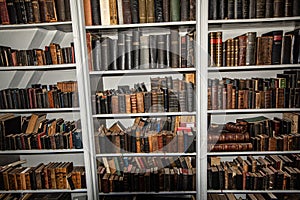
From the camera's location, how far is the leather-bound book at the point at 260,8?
1.66m

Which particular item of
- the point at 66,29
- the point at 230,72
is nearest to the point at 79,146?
the point at 66,29

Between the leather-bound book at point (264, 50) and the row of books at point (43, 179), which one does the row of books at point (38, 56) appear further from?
the leather-bound book at point (264, 50)

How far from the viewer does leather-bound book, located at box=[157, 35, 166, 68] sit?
174cm

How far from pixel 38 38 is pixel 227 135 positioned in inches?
76.4

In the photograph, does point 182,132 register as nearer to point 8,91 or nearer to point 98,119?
point 98,119

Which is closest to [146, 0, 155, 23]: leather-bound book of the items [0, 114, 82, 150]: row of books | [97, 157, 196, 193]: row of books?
[0, 114, 82, 150]: row of books

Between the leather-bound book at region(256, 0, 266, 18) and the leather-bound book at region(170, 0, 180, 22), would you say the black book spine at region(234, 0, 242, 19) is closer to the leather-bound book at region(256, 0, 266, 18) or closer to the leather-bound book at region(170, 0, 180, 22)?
the leather-bound book at region(256, 0, 266, 18)

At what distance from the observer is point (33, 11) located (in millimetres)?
1750

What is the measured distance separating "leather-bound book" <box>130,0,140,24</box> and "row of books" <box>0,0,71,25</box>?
491 mm

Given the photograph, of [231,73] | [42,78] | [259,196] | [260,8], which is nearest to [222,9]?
[260,8]

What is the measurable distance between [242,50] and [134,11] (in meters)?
0.90

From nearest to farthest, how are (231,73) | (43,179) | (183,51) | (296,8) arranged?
(296,8)
(183,51)
(43,179)
(231,73)

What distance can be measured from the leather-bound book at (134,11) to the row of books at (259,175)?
4.53 feet

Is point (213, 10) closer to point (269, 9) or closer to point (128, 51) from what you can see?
point (269, 9)
